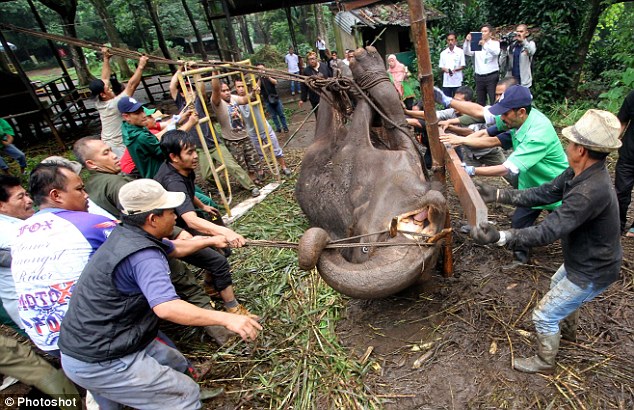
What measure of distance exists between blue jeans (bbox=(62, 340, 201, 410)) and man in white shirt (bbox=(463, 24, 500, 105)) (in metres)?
8.47

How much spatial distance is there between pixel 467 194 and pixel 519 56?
6.79 m

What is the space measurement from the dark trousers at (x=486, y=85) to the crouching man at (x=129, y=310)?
26.8 feet

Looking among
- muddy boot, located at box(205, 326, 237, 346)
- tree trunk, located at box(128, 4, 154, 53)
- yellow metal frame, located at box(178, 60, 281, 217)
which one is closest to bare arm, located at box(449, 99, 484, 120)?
yellow metal frame, located at box(178, 60, 281, 217)

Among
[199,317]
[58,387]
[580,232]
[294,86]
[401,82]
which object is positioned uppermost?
[199,317]

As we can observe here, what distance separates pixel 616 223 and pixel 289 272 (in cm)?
309

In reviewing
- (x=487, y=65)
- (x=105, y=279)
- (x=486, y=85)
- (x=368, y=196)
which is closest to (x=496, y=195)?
(x=368, y=196)

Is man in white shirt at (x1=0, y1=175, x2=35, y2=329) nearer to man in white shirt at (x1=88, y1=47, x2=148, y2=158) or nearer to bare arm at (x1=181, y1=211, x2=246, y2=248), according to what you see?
bare arm at (x1=181, y1=211, x2=246, y2=248)

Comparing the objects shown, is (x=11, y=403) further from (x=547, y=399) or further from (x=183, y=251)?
(x=547, y=399)

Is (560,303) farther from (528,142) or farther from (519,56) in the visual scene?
(519,56)

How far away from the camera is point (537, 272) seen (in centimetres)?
377

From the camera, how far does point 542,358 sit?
2.73 m

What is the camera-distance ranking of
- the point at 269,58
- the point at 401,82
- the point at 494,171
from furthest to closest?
the point at 269,58 → the point at 401,82 → the point at 494,171

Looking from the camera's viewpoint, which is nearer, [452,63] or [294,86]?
[452,63]

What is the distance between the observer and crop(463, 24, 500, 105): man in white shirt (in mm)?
8008
